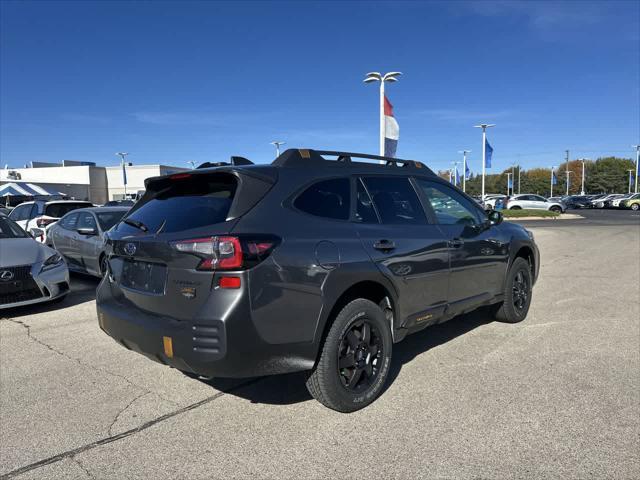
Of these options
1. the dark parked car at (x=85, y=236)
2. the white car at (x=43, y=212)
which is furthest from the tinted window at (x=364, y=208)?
the white car at (x=43, y=212)

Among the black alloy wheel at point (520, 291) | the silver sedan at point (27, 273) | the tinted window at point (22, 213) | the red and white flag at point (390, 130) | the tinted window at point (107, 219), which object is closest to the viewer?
the black alloy wheel at point (520, 291)

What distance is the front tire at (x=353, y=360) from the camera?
3.21 meters

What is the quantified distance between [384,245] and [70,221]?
26.4 ft

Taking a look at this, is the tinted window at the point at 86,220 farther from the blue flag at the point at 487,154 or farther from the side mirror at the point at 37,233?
the blue flag at the point at 487,154

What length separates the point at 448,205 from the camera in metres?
4.70

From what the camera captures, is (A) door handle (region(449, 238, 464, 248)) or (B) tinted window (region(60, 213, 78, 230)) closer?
(A) door handle (region(449, 238, 464, 248))

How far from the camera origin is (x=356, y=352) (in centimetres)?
344

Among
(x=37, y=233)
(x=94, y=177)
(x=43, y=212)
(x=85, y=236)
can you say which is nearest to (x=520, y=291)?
(x=85, y=236)

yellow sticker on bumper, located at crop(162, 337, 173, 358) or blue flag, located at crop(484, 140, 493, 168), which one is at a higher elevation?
blue flag, located at crop(484, 140, 493, 168)

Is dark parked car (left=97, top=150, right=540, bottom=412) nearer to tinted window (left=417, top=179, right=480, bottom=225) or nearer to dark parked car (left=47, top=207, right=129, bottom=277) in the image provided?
tinted window (left=417, top=179, right=480, bottom=225)

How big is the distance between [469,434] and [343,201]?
1.80 meters

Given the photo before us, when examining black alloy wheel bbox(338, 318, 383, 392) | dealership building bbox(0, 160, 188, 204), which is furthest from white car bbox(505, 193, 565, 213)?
dealership building bbox(0, 160, 188, 204)

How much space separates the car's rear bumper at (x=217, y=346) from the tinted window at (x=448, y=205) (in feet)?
6.66

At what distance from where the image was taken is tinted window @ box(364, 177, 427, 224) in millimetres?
3846
